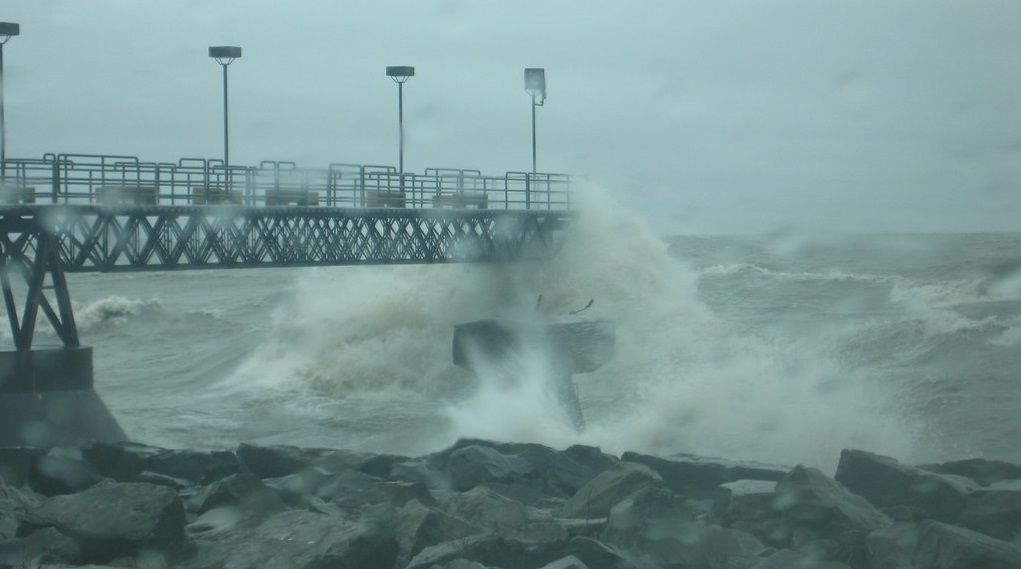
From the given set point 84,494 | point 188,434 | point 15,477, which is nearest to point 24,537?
point 84,494

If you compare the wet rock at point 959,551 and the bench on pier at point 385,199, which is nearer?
the wet rock at point 959,551

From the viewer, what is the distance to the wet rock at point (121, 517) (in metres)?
11.1

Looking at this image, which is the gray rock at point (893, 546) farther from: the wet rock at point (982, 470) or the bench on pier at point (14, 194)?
the bench on pier at point (14, 194)

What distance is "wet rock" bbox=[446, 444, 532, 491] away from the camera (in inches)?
562

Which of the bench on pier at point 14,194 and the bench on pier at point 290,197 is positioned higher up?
the bench on pier at point 290,197

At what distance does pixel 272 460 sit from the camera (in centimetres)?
1614

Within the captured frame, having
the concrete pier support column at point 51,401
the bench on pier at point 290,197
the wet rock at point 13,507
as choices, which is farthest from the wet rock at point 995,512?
the bench on pier at point 290,197

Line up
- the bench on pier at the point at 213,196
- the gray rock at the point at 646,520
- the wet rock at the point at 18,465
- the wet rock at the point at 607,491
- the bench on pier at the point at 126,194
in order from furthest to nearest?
the bench on pier at the point at 213,196 → the bench on pier at the point at 126,194 → the wet rock at the point at 18,465 → the wet rock at the point at 607,491 → the gray rock at the point at 646,520

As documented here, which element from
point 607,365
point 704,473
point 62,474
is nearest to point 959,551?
point 704,473

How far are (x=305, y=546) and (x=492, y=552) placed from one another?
1.65m

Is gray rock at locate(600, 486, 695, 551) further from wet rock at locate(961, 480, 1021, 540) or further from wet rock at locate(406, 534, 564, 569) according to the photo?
wet rock at locate(961, 480, 1021, 540)

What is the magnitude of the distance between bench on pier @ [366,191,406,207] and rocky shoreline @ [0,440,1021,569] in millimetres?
17025

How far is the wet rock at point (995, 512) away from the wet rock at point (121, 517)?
743 cm

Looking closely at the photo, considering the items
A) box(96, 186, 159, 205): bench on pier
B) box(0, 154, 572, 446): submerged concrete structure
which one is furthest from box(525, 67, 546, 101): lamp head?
box(96, 186, 159, 205): bench on pier
